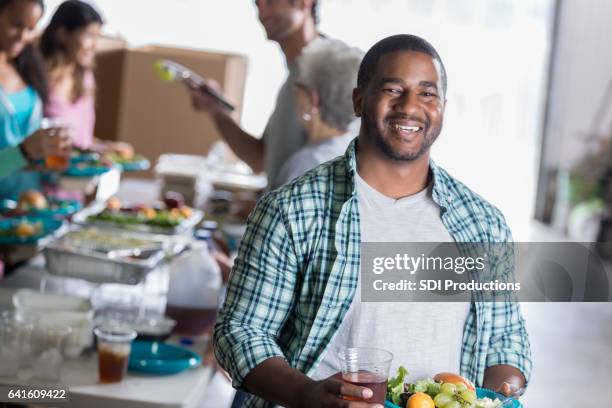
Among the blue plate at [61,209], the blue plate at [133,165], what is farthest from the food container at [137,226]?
the blue plate at [133,165]

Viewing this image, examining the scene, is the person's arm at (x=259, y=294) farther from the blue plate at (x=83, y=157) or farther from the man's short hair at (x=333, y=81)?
the blue plate at (x=83, y=157)

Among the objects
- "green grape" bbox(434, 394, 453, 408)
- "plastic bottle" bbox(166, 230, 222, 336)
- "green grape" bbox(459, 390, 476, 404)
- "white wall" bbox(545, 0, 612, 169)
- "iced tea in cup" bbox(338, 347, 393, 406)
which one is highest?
"white wall" bbox(545, 0, 612, 169)

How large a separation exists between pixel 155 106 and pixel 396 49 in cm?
485

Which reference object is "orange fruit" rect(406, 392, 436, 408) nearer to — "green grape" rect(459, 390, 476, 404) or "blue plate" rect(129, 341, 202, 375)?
"green grape" rect(459, 390, 476, 404)

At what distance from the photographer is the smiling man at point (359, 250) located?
109 centimetres

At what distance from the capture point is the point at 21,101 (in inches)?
120

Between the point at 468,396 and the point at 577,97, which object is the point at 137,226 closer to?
the point at 468,396

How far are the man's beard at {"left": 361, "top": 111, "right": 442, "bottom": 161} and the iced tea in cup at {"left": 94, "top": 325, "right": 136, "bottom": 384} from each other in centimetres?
68

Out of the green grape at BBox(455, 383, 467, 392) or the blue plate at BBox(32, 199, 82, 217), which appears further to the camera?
the blue plate at BBox(32, 199, 82, 217)

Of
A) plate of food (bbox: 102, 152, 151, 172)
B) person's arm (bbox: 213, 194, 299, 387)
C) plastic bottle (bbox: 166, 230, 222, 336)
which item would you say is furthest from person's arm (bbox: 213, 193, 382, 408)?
plate of food (bbox: 102, 152, 151, 172)

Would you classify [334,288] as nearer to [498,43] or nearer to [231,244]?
[498,43]

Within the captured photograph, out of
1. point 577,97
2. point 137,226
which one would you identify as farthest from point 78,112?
point 577,97

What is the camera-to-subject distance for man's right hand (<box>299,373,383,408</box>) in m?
0.97

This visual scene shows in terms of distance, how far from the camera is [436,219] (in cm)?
116
